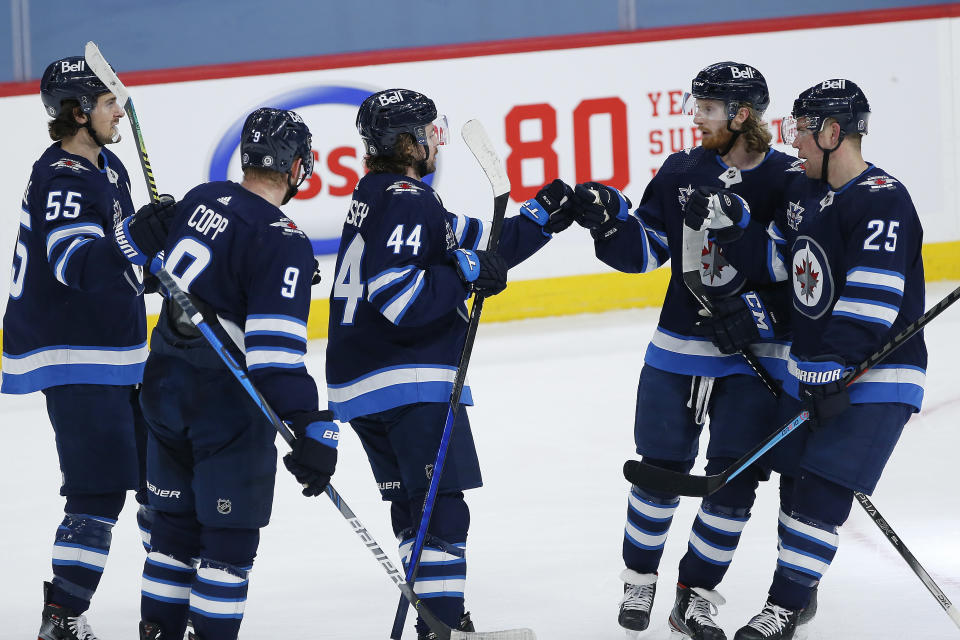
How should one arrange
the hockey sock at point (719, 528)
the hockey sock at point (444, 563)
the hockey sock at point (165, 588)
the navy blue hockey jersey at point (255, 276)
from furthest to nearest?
the hockey sock at point (719, 528) → the hockey sock at point (444, 563) → the hockey sock at point (165, 588) → the navy blue hockey jersey at point (255, 276)

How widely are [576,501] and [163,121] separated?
2897mm

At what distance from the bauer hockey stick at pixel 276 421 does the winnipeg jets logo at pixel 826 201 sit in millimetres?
1067

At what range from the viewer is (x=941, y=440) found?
440 cm

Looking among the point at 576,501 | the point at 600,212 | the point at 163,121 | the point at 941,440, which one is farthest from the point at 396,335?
the point at 163,121

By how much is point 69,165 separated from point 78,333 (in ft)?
1.21

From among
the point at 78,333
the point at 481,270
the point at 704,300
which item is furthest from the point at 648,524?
the point at 78,333

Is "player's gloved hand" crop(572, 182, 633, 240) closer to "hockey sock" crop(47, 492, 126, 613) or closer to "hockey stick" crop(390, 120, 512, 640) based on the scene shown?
"hockey stick" crop(390, 120, 512, 640)

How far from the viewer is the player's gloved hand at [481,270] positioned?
2725 millimetres

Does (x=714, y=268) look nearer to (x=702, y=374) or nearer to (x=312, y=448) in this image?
(x=702, y=374)

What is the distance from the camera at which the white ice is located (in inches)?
123

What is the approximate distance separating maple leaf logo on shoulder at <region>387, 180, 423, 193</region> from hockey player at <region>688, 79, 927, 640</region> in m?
0.63

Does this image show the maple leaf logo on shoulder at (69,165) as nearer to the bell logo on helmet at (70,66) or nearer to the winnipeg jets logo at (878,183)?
the bell logo on helmet at (70,66)

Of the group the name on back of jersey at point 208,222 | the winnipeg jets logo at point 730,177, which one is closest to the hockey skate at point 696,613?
the winnipeg jets logo at point 730,177

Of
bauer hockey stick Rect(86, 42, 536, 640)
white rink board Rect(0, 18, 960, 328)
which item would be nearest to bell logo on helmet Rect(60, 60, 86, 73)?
bauer hockey stick Rect(86, 42, 536, 640)
